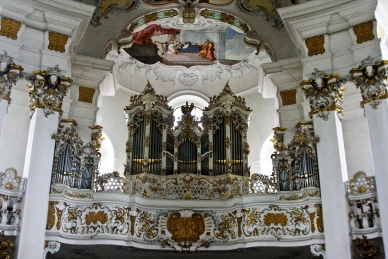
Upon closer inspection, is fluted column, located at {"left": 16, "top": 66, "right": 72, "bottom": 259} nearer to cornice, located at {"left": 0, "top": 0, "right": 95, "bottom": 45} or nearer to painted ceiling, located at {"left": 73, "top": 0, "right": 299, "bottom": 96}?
cornice, located at {"left": 0, "top": 0, "right": 95, "bottom": 45}

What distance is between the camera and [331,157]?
1423 cm

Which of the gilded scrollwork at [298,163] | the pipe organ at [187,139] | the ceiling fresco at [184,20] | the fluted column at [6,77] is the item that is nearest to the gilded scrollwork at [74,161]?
the pipe organ at [187,139]

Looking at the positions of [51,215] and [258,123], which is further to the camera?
[258,123]

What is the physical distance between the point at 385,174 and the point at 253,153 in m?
8.61

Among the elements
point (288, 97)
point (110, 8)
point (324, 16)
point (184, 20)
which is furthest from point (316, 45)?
point (110, 8)

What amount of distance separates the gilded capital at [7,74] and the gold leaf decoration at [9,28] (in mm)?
813

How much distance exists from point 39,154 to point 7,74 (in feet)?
7.52

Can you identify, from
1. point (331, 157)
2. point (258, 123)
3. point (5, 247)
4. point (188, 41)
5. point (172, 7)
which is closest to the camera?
point (5, 247)

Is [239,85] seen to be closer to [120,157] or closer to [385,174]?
[120,157]

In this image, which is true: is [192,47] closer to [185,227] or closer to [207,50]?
[207,50]

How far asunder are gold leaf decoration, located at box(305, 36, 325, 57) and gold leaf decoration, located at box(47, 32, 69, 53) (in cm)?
711

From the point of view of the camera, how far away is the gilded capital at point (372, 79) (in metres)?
14.2

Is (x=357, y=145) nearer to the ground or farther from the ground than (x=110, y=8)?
nearer to the ground

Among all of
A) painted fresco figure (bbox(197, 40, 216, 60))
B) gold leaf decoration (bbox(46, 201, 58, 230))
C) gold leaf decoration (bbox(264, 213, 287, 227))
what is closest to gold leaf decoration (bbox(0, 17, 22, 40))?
gold leaf decoration (bbox(46, 201, 58, 230))
